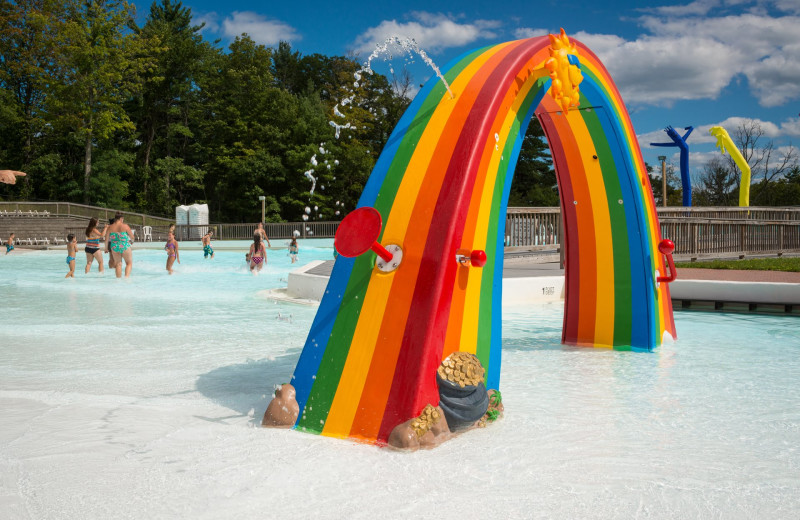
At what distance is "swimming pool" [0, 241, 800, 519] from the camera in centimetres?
302

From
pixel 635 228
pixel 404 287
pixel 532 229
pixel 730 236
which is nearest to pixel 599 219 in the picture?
pixel 635 228

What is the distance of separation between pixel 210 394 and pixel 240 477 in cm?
193

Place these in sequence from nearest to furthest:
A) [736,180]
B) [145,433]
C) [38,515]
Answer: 1. [38,515]
2. [145,433]
3. [736,180]

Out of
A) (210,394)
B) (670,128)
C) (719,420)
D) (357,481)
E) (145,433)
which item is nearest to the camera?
(357,481)

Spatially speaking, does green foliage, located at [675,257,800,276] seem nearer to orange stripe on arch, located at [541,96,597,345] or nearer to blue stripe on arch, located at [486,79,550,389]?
orange stripe on arch, located at [541,96,597,345]

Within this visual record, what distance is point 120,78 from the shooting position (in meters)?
42.8

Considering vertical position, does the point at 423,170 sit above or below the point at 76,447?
above

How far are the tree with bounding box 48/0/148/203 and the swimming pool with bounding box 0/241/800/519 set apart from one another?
3889 cm

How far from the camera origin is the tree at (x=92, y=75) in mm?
41750

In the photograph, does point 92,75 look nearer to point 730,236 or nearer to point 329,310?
point 730,236

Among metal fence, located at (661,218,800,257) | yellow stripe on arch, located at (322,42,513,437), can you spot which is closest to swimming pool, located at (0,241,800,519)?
yellow stripe on arch, located at (322,42,513,437)

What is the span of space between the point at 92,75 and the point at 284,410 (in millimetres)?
44247

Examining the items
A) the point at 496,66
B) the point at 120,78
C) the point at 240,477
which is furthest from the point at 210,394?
the point at 120,78

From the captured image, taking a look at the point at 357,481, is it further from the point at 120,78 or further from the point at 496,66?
the point at 120,78
